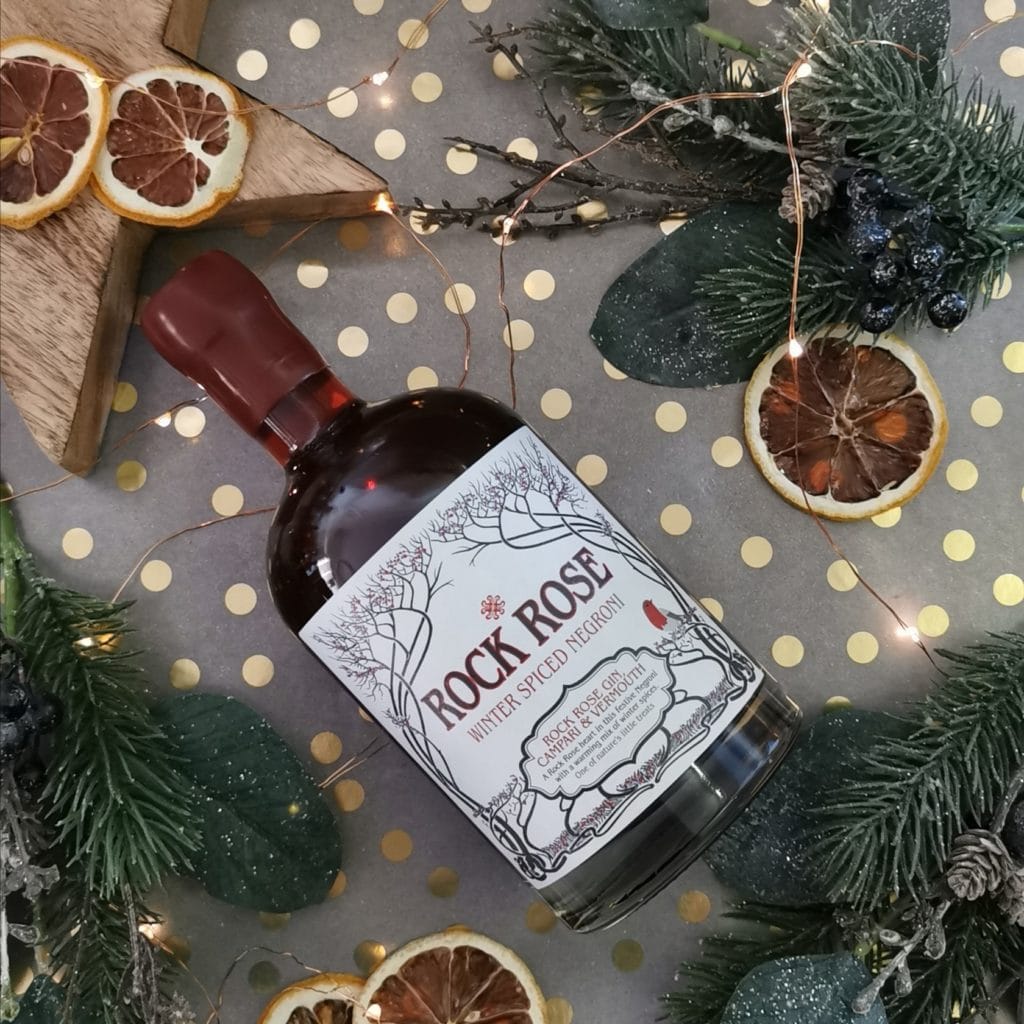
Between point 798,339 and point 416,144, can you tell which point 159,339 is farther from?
point 798,339

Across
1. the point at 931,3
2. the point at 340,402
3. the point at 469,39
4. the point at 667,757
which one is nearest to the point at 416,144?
the point at 469,39

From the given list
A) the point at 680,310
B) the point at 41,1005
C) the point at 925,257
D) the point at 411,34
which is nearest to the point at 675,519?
the point at 680,310

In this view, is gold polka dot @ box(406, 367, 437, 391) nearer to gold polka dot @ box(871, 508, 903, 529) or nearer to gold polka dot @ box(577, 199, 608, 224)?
gold polka dot @ box(577, 199, 608, 224)

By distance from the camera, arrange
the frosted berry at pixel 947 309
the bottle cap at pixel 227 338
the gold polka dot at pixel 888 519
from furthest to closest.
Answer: the gold polka dot at pixel 888 519 < the frosted berry at pixel 947 309 < the bottle cap at pixel 227 338

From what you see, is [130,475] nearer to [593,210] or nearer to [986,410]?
[593,210]

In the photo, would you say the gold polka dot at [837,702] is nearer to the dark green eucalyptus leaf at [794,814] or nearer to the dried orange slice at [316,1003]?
the dark green eucalyptus leaf at [794,814]

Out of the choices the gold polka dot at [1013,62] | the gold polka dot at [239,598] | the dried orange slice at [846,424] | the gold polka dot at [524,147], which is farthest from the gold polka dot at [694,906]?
the gold polka dot at [1013,62]
